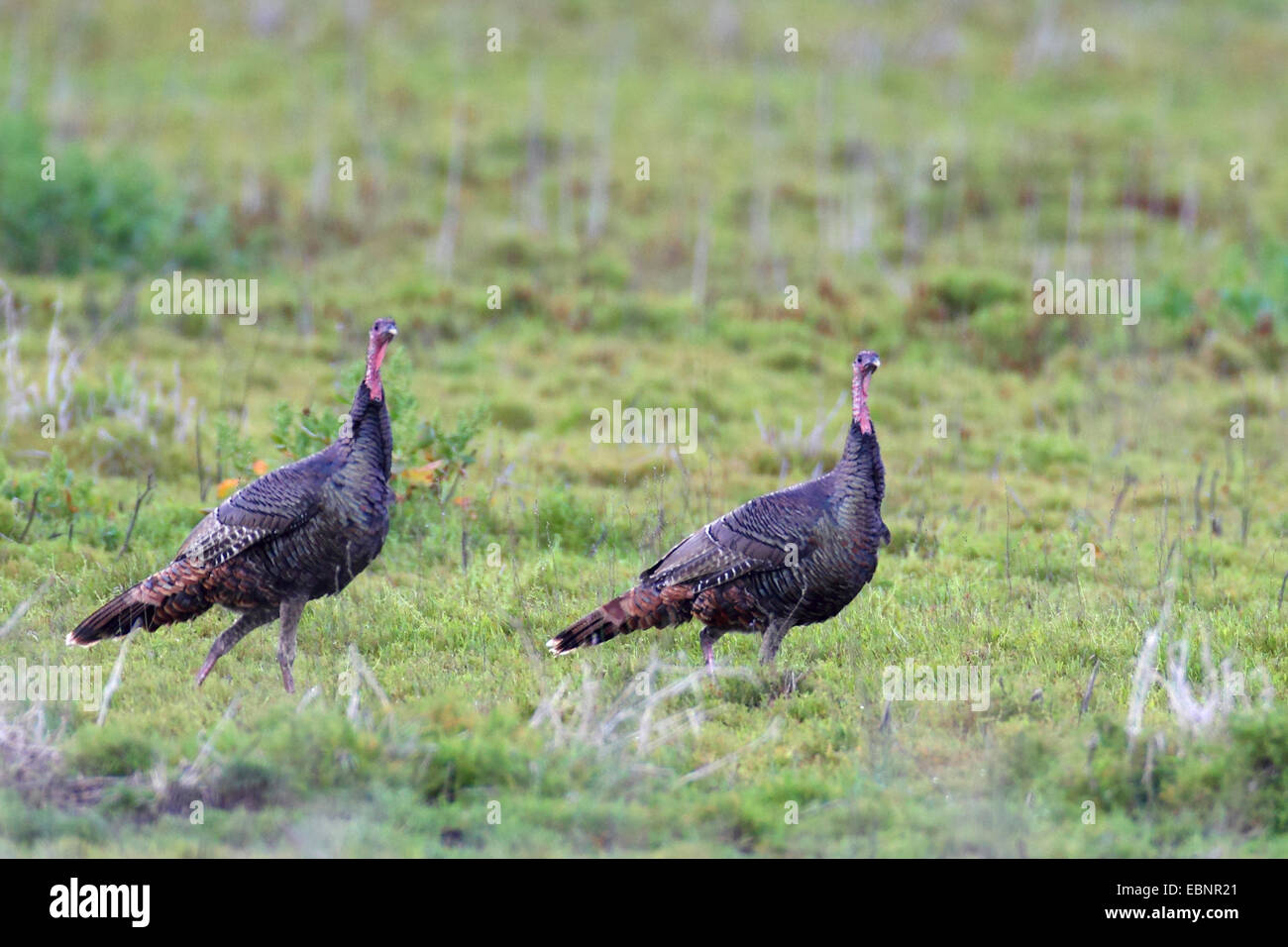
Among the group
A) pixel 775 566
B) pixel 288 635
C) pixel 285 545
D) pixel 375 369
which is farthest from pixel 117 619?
pixel 775 566

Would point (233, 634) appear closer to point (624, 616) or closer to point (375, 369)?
point (375, 369)

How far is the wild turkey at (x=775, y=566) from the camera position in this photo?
26.0 ft

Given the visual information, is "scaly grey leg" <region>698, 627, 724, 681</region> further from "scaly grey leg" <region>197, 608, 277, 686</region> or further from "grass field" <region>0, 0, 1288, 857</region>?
"scaly grey leg" <region>197, 608, 277, 686</region>

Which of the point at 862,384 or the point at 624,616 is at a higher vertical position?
the point at 862,384

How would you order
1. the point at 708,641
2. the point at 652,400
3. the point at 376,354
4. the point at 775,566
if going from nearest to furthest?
the point at 775,566
the point at 376,354
the point at 708,641
the point at 652,400

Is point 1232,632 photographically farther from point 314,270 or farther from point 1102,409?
point 314,270

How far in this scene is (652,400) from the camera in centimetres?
1371

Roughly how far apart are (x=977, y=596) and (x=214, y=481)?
18.4ft

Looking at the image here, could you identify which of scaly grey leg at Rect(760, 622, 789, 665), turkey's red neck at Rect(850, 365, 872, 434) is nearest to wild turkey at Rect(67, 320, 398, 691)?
scaly grey leg at Rect(760, 622, 789, 665)

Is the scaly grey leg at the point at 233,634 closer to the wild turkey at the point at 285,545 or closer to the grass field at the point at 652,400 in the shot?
the wild turkey at the point at 285,545

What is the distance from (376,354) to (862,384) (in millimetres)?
2593

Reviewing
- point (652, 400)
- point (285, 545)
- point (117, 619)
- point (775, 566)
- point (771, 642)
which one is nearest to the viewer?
point (285, 545)

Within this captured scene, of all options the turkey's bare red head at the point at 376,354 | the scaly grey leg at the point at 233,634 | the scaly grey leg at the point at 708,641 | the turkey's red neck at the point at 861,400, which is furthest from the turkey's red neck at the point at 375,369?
the turkey's red neck at the point at 861,400

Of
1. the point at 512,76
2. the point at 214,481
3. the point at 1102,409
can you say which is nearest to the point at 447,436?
the point at 214,481
